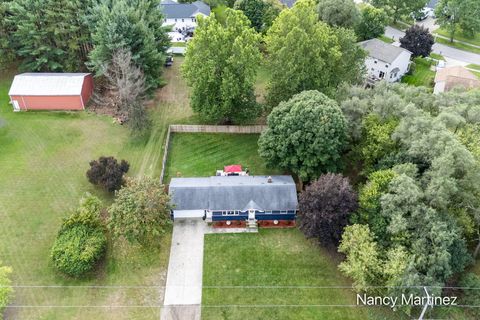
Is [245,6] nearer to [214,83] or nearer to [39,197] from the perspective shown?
[214,83]

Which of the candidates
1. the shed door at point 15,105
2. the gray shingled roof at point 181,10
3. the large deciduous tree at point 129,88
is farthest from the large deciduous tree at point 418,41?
the shed door at point 15,105

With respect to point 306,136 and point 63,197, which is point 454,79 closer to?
point 306,136

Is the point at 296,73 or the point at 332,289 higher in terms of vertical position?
the point at 296,73

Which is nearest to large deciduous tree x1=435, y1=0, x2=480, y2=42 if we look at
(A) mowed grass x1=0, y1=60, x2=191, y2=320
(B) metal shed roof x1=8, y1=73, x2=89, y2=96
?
(A) mowed grass x1=0, y1=60, x2=191, y2=320

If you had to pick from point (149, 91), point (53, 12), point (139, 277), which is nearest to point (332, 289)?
point (139, 277)

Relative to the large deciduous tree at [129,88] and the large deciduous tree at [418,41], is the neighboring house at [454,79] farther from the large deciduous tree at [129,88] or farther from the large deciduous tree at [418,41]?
the large deciduous tree at [129,88]
